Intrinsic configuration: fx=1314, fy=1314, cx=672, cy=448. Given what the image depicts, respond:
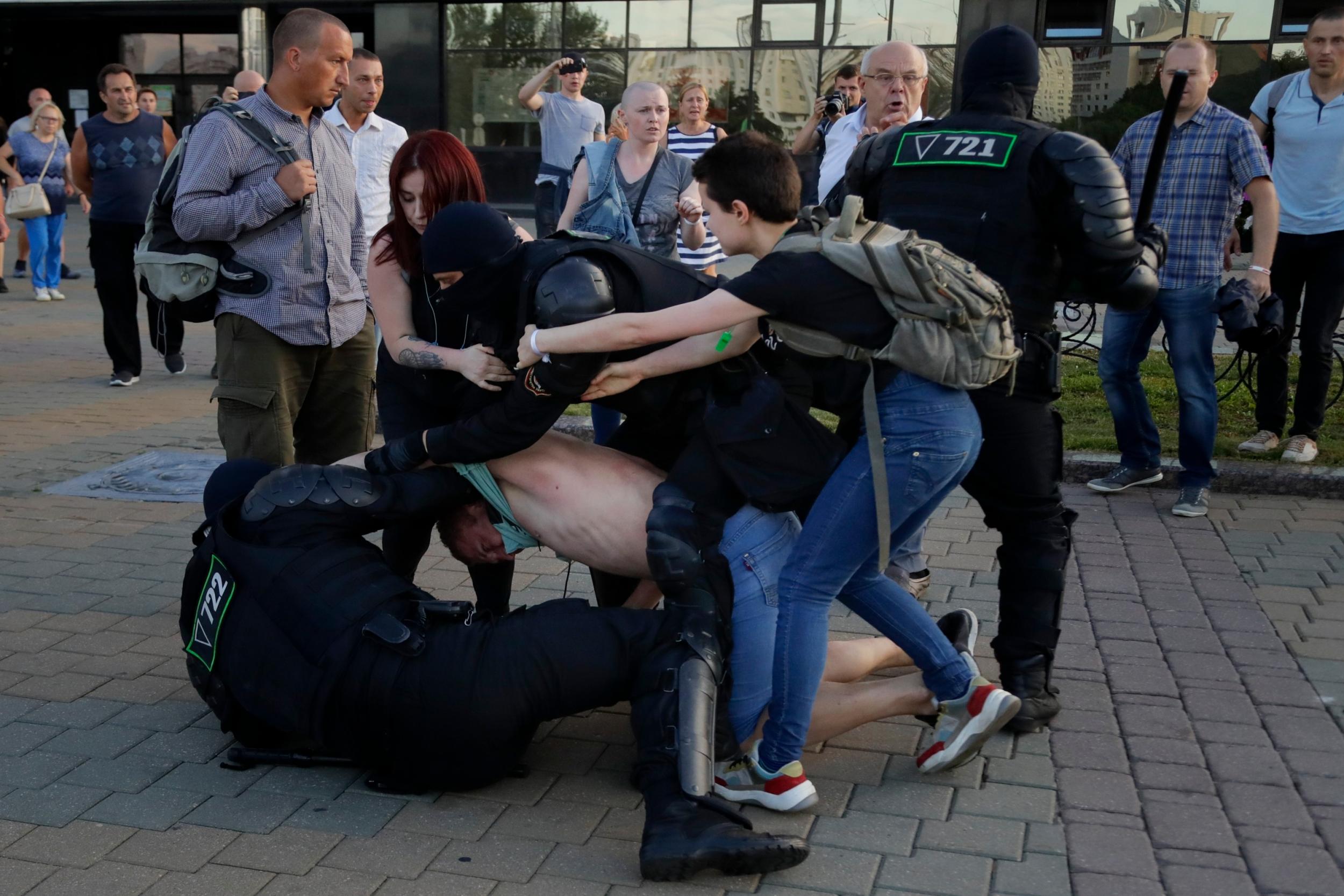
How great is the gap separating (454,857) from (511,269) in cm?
142

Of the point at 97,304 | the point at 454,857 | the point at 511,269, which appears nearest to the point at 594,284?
the point at 511,269

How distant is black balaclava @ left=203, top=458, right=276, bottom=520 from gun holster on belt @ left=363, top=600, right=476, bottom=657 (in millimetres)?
668

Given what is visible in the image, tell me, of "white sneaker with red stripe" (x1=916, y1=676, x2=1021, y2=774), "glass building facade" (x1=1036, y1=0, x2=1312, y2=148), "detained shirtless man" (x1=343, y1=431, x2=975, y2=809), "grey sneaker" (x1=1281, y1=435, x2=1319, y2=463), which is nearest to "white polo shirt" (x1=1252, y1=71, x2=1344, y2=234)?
"grey sneaker" (x1=1281, y1=435, x2=1319, y2=463)

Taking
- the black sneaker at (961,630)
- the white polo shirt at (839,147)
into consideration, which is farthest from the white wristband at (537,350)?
the white polo shirt at (839,147)

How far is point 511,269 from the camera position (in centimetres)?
332

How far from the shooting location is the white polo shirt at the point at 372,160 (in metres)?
6.95

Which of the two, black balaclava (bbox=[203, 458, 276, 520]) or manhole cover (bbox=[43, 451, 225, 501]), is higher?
black balaclava (bbox=[203, 458, 276, 520])

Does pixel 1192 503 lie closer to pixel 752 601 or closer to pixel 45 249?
pixel 752 601

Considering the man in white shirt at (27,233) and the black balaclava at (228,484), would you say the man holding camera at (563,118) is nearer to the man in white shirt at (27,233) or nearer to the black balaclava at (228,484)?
the black balaclava at (228,484)

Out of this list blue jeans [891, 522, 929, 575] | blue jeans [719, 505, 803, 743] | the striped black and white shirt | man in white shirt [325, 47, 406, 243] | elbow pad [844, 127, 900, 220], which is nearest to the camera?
blue jeans [719, 505, 803, 743]

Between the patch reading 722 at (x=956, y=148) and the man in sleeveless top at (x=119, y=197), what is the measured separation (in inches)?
246

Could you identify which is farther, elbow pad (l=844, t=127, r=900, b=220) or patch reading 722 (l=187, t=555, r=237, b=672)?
elbow pad (l=844, t=127, r=900, b=220)

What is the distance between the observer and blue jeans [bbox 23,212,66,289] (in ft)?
40.7

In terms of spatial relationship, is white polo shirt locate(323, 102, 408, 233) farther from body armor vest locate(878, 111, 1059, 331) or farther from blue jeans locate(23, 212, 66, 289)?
blue jeans locate(23, 212, 66, 289)
